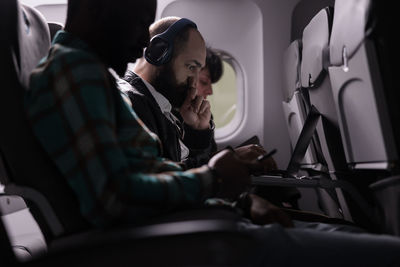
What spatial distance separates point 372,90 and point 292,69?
5.00ft

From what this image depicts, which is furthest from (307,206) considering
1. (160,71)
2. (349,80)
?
(349,80)

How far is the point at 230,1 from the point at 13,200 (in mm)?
2226

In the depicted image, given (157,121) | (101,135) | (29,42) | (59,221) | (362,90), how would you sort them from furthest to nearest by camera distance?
1. (157,121)
2. (362,90)
3. (29,42)
4. (59,221)
5. (101,135)

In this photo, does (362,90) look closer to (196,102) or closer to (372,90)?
(372,90)

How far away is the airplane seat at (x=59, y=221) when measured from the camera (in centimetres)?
73

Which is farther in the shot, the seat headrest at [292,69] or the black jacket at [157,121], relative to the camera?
the seat headrest at [292,69]

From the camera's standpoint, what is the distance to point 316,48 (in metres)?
1.99

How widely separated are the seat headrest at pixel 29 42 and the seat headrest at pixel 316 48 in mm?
1068

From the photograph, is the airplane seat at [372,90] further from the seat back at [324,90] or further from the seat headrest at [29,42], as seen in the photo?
the seat headrest at [29,42]

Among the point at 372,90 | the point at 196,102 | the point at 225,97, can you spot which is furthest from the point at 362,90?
the point at 225,97

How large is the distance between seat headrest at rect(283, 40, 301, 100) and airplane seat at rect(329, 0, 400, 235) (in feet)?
3.14

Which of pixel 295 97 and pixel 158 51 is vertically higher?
pixel 158 51

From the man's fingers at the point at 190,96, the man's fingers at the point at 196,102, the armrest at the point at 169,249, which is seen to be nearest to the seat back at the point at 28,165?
the armrest at the point at 169,249

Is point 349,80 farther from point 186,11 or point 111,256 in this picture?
point 186,11
